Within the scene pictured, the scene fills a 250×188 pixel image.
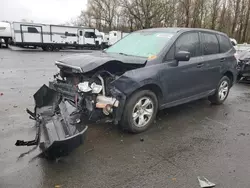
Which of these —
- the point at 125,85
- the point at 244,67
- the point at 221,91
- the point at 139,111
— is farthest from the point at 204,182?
the point at 244,67

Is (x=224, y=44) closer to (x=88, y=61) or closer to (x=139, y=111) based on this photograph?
(x=139, y=111)

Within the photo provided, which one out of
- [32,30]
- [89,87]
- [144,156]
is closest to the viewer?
[144,156]

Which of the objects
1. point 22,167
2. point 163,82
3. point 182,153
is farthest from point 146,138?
point 22,167

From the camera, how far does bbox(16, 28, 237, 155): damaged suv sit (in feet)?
12.1

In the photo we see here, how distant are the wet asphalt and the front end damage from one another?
0.32 m

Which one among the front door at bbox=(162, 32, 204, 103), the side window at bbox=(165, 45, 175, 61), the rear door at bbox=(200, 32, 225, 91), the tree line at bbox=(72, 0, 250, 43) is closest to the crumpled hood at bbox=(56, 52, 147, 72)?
the side window at bbox=(165, 45, 175, 61)

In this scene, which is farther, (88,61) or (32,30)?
(32,30)

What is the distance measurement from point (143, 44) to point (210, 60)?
69.2 inches

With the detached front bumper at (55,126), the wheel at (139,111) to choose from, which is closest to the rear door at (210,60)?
the wheel at (139,111)

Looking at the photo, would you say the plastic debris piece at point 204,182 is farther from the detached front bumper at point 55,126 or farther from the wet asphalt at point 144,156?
the detached front bumper at point 55,126

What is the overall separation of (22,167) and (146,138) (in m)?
2.09

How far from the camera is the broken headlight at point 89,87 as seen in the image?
3.81m

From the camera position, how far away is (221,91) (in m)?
6.37

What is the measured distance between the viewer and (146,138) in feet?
13.9
